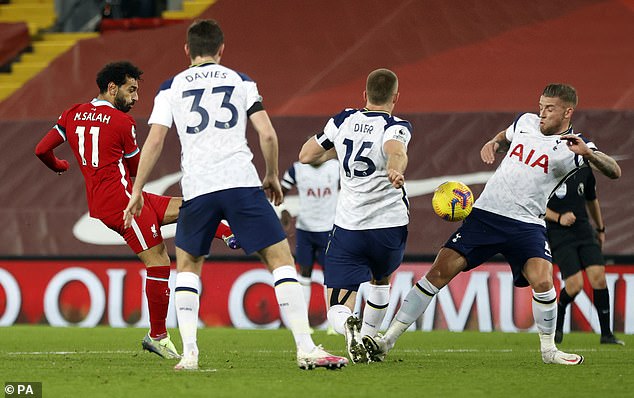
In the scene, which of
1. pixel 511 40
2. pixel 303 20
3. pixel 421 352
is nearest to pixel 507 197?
pixel 421 352

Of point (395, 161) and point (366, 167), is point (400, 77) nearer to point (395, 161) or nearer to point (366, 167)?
point (366, 167)

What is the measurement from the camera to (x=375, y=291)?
27.2ft

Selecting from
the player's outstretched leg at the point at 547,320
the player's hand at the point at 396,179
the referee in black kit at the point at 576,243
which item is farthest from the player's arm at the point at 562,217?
the player's hand at the point at 396,179

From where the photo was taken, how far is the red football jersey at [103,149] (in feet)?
29.0

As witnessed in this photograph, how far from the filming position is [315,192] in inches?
514

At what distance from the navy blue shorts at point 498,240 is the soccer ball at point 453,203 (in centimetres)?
17

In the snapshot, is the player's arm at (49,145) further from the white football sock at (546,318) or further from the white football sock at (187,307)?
the white football sock at (546,318)

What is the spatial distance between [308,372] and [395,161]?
139 cm

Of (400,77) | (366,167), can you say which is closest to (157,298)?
(366,167)

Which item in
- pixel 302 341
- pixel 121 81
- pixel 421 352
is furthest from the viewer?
pixel 421 352

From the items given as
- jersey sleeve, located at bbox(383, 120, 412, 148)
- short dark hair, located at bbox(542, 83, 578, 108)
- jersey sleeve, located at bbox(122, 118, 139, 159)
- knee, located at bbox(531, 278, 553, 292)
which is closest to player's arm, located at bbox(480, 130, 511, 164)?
short dark hair, located at bbox(542, 83, 578, 108)

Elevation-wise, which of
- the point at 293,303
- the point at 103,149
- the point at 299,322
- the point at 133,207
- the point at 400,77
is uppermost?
the point at 400,77

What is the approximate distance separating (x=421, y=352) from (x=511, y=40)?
7.05 m

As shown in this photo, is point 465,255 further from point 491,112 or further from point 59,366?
point 491,112
